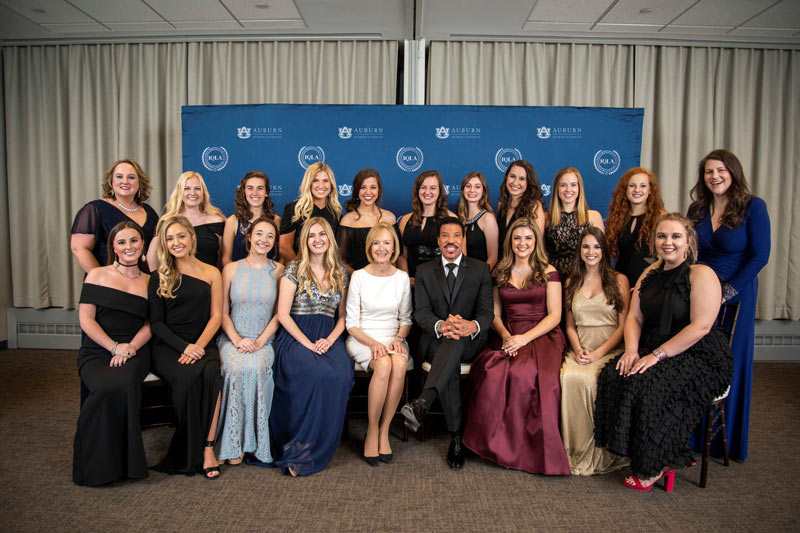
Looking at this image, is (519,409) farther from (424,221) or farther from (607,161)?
(607,161)

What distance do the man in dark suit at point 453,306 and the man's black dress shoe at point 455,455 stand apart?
0.14 meters

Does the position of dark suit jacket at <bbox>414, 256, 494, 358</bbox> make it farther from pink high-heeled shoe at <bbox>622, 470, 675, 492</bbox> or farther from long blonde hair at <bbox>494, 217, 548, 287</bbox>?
pink high-heeled shoe at <bbox>622, 470, 675, 492</bbox>

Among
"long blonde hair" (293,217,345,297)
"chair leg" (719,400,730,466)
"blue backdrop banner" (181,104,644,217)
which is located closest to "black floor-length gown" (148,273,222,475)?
"long blonde hair" (293,217,345,297)

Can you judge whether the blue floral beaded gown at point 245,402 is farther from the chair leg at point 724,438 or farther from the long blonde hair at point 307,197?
the chair leg at point 724,438

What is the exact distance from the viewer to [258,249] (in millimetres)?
2996

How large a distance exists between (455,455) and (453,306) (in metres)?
A: 0.86

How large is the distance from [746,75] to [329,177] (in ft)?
15.2

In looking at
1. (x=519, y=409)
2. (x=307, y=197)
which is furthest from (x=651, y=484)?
(x=307, y=197)

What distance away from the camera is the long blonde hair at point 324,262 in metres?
2.97

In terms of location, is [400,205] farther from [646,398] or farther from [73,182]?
[73,182]

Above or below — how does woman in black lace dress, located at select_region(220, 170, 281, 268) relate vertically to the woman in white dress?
above

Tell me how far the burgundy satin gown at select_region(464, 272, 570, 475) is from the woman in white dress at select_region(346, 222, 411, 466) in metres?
0.47

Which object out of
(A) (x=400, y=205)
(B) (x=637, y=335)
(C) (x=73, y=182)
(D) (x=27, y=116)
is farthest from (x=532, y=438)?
(D) (x=27, y=116)

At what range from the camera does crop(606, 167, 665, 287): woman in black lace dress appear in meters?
3.17
